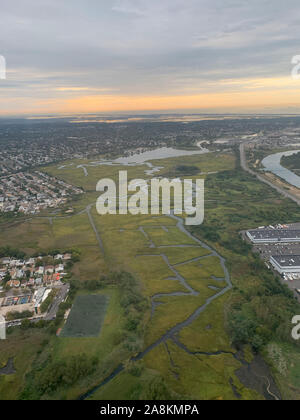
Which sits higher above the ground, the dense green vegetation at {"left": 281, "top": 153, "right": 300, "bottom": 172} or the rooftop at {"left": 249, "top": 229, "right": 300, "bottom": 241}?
the dense green vegetation at {"left": 281, "top": 153, "right": 300, "bottom": 172}

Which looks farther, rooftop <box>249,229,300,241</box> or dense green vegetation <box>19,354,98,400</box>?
rooftop <box>249,229,300,241</box>

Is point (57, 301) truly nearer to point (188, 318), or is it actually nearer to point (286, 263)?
point (188, 318)

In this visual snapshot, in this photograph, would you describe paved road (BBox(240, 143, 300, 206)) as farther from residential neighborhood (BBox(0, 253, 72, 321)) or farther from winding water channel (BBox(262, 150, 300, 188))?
residential neighborhood (BBox(0, 253, 72, 321))

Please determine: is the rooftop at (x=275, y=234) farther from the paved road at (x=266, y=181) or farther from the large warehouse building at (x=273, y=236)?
the paved road at (x=266, y=181)

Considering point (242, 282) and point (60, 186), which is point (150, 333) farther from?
point (60, 186)

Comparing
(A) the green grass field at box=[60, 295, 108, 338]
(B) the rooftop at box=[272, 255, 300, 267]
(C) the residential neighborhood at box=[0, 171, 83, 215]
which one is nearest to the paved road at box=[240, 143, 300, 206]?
(B) the rooftop at box=[272, 255, 300, 267]
